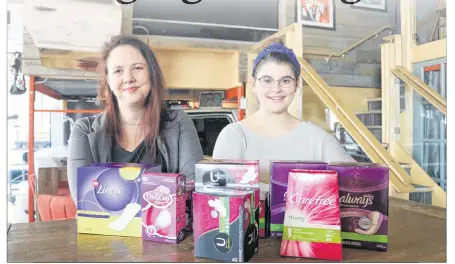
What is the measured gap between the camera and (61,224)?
1868mm

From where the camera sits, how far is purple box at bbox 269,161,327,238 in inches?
62.5

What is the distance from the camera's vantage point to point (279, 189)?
5.27ft

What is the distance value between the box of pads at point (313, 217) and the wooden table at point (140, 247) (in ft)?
0.19

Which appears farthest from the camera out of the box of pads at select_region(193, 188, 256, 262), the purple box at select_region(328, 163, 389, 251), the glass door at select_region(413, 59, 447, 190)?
the glass door at select_region(413, 59, 447, 190)

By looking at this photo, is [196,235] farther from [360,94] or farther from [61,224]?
[360,94]

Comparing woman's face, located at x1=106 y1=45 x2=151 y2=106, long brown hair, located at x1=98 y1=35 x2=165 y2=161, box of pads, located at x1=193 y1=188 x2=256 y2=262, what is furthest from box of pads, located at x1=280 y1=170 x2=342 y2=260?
woman's face, located at x1=106 y1=45 x2=151 y2=106

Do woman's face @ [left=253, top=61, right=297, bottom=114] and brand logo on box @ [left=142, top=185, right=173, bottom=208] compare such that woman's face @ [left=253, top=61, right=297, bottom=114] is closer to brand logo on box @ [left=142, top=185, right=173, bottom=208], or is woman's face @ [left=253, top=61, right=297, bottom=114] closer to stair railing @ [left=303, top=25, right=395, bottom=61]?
stair railing @ [left=303, top=25, right=395, bottom=61]

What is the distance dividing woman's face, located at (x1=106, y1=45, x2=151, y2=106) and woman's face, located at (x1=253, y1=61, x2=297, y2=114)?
2.15 ft

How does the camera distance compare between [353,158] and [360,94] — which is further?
[360,94]

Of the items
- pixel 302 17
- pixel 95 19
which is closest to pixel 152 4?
pixel 95 19

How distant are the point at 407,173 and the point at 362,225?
3.01 ft

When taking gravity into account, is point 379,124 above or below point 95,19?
below

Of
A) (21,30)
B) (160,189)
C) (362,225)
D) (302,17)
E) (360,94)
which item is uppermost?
(302,17)

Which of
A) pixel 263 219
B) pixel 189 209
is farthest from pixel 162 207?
pixel 263 219
